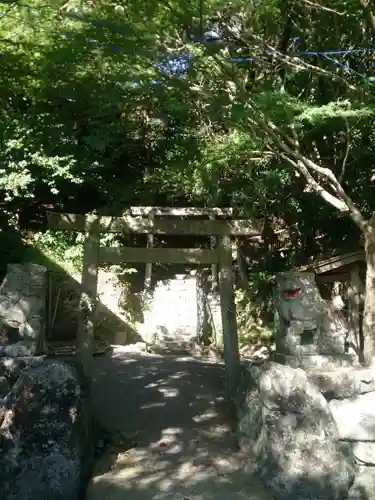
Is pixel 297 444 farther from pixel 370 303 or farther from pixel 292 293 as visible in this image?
pixel 292 293

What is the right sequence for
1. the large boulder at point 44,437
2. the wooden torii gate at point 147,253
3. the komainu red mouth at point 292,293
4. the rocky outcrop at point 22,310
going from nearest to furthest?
the large boulder at point 44,437 → the wooden torii gate at point 147,253 → the rocky outcrop at point 22,310 → the komainu red mouth at point 292,293

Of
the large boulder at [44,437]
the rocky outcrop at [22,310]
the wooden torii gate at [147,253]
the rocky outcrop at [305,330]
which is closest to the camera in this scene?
the large boulder at [44,437]

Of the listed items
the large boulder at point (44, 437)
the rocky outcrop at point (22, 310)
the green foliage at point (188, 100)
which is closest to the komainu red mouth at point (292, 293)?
the green foliage at point (188, 100)

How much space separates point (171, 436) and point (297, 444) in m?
1.71

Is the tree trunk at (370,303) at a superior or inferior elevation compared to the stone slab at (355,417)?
superior

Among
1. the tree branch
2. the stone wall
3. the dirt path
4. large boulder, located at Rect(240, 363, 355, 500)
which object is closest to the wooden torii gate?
the dirt path

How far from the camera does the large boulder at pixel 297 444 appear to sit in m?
4.46

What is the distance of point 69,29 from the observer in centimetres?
490

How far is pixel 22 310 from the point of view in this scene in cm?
665

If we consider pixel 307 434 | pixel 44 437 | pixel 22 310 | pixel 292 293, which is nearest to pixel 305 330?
pixel 292 293

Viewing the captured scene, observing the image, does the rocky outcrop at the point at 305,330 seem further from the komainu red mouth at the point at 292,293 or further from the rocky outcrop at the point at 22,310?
the rocky outcrop at the point at 22,310

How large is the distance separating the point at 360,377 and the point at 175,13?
4.13 metres

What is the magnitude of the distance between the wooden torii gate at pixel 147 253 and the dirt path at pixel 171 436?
26.0 inches

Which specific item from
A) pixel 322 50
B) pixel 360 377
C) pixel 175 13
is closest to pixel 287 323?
pixel 360 377
